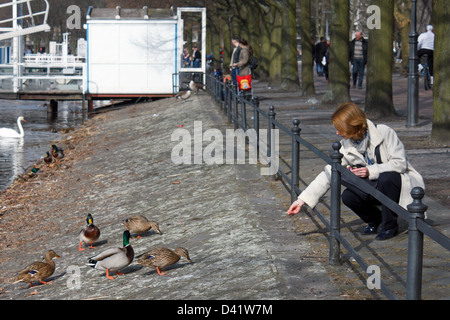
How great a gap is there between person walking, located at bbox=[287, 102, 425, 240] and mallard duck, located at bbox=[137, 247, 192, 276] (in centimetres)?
107

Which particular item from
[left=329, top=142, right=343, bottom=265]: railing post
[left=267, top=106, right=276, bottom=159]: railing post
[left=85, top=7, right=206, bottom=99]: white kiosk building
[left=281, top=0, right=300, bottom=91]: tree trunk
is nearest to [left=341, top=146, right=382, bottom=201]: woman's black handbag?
[left=329, top=142, right=343, bottom=265]: railing post

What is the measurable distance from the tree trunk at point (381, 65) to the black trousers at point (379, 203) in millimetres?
10921

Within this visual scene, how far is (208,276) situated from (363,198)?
145 centimetres

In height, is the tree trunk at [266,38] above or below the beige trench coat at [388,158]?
above

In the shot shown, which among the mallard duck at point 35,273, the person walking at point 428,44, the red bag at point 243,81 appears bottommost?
the mallard duck at point 35,273

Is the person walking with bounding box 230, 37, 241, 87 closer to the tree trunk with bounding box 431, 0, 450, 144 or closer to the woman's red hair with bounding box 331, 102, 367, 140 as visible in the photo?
the tree trunk with bounding box 431, 0, 450, 144

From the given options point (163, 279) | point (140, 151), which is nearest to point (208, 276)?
point (163, 279)

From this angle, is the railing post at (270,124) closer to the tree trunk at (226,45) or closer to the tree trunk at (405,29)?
the tree trunk at (405,29)

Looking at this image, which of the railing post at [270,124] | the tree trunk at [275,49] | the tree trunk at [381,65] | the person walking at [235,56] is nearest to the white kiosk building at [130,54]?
the tree trunk at [275,49]

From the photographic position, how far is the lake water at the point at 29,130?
1950 cm

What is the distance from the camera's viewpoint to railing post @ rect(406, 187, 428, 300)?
13.6 feet

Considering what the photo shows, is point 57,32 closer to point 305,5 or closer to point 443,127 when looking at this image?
point 305,5

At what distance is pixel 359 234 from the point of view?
7.48m
